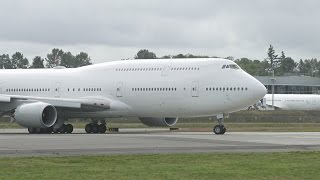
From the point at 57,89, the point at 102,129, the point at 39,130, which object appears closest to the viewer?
the point at 39,130

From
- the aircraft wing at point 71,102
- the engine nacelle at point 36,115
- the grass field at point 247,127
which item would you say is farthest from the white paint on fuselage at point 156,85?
the grass field at point 247,127

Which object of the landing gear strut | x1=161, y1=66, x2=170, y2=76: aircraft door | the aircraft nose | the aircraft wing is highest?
x1=161, y1=66, x2=170, y2=76: aircraft door

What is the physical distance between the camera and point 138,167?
767 inches

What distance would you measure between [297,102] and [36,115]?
90917 mm

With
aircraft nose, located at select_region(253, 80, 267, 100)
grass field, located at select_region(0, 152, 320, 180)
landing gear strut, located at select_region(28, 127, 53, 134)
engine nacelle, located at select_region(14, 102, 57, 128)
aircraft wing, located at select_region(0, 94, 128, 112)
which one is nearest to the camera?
grass field, located at select_region(0, 152, 320, 180)

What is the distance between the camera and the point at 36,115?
46500mm

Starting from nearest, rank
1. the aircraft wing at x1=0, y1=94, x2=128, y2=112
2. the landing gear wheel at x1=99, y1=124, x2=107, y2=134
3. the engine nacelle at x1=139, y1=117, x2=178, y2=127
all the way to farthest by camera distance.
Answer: the aircraft wing at x1=0, y1=94, x2=128, y2=112 < the landing gear wheel at x1=99, y1=124, x2=107, y2=134 < the engine nacelle at x1=139, y1=117, x2=178, y2=127

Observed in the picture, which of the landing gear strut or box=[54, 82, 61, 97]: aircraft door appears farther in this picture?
box=[54, 82, 61, 97]: aircraft door

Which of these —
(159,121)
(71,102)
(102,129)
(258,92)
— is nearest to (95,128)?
(102,129)

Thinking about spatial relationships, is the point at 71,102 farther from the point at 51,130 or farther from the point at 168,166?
the point at 168,166

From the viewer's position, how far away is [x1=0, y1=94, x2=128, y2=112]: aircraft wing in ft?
158

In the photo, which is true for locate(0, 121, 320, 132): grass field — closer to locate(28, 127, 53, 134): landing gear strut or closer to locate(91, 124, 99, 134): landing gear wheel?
locate(91, 124, 99, 134): landing gear wheel

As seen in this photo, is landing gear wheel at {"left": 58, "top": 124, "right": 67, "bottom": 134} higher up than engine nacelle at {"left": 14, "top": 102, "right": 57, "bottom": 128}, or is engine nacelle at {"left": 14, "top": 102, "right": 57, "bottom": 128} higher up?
engine nacelle at {"left": 14, "top": 102, "right": 57, "bottom": 128}

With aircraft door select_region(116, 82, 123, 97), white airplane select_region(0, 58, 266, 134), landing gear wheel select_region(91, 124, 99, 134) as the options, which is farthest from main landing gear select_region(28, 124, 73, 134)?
aircraft door select_region(116, 82, 123, 97)
